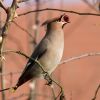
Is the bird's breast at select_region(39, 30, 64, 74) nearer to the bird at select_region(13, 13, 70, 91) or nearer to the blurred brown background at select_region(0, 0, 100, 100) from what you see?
the bird at select_region(13, 13, 70, 91)

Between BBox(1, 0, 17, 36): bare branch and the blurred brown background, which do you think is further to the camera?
the blurred brown background

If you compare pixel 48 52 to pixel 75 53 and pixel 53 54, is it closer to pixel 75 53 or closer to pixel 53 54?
pixel 53 54

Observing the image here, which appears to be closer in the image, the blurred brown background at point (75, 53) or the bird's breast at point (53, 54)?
the bird's breast at point (53, 54)

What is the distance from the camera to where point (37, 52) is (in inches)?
169

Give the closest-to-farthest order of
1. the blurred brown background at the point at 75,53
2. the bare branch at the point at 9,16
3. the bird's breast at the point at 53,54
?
the bare branch at the point at 9,16 < the bird's breast at the point at 53,54 < the blurred brown background at the point at 75,53

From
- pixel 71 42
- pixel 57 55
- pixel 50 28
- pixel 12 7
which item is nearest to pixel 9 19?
pixel 12 7

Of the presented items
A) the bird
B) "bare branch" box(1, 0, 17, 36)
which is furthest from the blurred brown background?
"bare branch" box(1, 0, 17, 36)

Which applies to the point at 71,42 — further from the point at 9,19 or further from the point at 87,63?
the point at 9,19

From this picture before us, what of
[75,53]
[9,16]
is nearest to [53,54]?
[9,16]

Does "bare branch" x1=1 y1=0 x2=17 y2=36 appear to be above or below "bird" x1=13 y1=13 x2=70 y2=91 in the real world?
above

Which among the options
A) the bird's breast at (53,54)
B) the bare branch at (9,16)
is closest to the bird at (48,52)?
the bird's breast at (53,54)

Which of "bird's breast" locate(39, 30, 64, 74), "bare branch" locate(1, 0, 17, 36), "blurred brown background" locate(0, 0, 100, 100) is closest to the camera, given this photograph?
"bare branch" locate(1, 0, 17, 36)

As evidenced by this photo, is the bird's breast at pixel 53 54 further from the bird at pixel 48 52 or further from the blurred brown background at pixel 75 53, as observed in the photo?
the blurred brown background at pixel 75 53

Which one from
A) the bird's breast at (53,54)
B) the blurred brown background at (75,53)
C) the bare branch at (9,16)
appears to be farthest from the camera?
the blurred brown background at (75,53)
